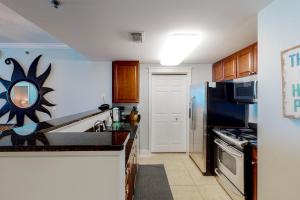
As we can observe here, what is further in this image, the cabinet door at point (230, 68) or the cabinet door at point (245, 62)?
the cabinet door at point (230, 68)

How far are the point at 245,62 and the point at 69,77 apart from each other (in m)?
3.61

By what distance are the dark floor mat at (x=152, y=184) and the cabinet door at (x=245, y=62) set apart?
219cm

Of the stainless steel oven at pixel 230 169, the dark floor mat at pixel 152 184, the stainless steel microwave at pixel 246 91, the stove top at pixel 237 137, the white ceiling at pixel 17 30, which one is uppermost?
the white ceiling at pixel 17 30

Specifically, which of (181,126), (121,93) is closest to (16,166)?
(121,93)

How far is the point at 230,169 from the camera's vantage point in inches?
117

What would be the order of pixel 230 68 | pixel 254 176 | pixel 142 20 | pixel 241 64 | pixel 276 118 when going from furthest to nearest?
pixel 230 68 → pixel 241 64 → pixel 254 176 → pixel 142 20 → pixel 276 118

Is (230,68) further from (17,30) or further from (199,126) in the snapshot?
(17,30)

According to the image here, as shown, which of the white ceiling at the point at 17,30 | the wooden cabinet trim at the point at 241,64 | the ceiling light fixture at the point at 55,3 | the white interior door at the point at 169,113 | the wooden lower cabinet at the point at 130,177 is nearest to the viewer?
the ceiling light fixture at the point at 55,3

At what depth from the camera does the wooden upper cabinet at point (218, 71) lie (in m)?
4.47

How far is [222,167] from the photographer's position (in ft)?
10.8

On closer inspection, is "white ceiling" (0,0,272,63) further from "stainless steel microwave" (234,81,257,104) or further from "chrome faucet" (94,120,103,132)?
"chrome faucet" (94,120,103,132)

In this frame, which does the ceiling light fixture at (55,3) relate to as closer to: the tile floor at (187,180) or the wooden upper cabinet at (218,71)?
the tile floor at (187,180)

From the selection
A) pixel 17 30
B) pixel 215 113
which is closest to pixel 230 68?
pixel 215 113

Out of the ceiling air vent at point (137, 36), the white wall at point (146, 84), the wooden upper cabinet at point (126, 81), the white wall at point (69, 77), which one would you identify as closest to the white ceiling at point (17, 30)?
the white wall at point (69, 77)
